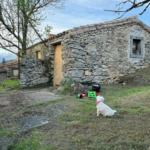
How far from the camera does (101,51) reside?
346 inches

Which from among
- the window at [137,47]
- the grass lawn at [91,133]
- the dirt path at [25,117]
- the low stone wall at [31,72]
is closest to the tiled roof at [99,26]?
the window at [137,47]

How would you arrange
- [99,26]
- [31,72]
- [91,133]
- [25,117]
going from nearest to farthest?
[91,133] < [25,117] < [99,26] < [31,72]

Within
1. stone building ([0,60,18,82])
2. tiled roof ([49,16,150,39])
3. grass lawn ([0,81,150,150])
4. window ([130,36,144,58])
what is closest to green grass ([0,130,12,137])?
grass lawn ([0,81,150,150])

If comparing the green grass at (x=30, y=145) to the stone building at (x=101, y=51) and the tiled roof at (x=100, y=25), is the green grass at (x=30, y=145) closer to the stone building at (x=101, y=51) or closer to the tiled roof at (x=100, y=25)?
the stone building at (x=101, y=51)

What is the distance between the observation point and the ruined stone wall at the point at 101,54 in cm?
808

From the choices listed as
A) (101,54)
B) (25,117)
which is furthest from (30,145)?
(101,54)

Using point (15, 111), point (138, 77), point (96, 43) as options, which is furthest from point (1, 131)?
point (138, 77)

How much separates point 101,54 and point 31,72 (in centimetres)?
383

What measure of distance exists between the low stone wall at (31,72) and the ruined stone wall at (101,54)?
1.78 meters

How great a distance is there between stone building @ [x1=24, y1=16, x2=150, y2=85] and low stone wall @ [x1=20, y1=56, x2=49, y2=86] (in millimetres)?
758

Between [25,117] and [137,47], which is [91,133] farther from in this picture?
[137,47]

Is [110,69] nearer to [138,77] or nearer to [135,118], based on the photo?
[138,77]

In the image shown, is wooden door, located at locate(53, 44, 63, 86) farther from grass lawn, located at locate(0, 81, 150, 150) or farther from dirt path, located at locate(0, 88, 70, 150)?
grass lawn, located at locate(0, 81, 150, 150)

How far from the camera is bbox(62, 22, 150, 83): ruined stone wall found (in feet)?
26.5
